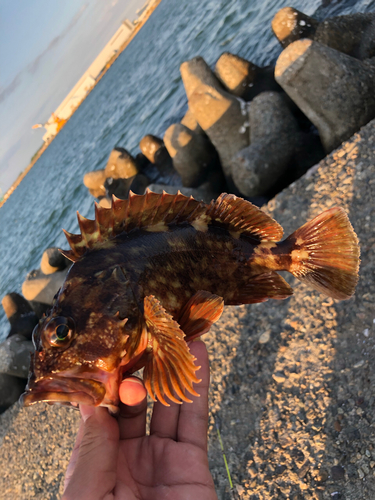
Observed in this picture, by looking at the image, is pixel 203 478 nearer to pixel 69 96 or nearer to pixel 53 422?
pixel 53 422

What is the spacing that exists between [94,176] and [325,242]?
13020mm

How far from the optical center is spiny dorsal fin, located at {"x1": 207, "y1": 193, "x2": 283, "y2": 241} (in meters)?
2.85

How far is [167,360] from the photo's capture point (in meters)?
2.21

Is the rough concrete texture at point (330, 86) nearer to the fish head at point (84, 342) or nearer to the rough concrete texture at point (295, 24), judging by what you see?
the rough concrete texture at point (295, 24)

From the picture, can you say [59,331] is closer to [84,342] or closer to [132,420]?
[84,342]

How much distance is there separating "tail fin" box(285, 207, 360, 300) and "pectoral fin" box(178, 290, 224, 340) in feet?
3.37

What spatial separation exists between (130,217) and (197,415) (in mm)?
1698

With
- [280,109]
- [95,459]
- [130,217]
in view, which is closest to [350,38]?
[280,109]

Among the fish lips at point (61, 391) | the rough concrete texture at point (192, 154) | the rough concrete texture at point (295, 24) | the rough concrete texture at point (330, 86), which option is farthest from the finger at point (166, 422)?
the rough concrete texture at point (295, 24)

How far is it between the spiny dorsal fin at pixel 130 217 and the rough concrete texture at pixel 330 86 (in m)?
5.40

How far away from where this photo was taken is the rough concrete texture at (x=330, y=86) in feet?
21.2

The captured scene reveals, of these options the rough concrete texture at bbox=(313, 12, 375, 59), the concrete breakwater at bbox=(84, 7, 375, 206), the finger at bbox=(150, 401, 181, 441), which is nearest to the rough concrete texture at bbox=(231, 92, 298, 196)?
the concrete breakwater at bbox=(84, 7, 375, 206)

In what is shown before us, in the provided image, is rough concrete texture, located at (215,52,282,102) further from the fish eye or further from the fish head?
the fish eye

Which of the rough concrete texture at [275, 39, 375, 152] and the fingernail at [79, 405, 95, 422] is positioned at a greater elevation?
the fingernail at [79, 405, 95, 422]
